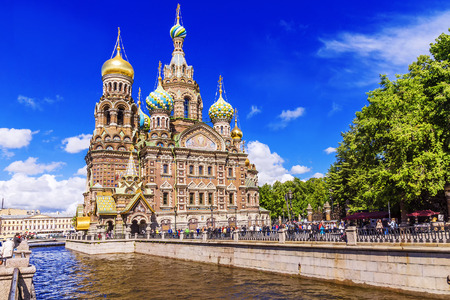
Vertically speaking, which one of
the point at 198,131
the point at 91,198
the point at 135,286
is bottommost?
the point at 135,286

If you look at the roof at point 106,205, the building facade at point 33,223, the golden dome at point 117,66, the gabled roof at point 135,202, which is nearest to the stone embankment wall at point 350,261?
the gabled roof at point 135,202

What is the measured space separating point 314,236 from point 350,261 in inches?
115

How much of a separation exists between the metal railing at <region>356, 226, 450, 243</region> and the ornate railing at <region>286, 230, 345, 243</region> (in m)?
1.29

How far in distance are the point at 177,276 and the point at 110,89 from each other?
117 feet

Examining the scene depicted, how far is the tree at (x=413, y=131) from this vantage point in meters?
20.8

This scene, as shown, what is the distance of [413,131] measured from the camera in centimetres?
2147

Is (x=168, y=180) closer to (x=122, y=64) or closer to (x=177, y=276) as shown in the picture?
(x=122, y=64)

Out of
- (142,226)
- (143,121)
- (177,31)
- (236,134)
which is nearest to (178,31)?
(177,31)

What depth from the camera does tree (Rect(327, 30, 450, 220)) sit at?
20.8 meters

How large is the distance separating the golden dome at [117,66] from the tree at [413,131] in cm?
3470

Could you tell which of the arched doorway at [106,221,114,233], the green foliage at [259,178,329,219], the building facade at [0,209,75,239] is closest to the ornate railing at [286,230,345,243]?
the arched doorway at [106,221,114,233]

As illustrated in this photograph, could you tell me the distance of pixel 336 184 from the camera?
4159 centimetres

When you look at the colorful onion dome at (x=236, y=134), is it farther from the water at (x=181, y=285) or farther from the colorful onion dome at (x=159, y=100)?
the water at (x=181, y=285)

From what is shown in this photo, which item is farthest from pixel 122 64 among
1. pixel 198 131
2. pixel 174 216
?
pixel 174 216
